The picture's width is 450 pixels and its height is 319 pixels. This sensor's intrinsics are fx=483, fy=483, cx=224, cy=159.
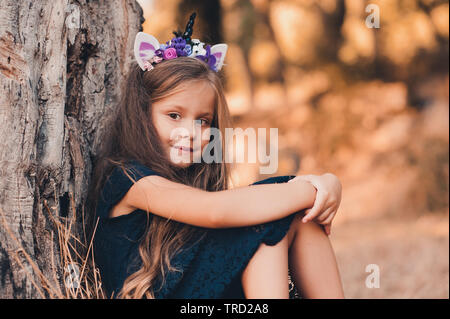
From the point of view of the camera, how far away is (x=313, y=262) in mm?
1599

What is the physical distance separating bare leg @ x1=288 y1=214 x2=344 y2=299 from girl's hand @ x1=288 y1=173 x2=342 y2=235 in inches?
1.5

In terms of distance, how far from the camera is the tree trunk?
1.52 meters

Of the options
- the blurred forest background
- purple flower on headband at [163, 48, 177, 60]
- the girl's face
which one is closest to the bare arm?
the girl's face

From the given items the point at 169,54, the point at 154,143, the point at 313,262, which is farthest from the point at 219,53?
the point at 313,262

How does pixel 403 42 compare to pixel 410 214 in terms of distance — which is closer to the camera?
pixel 410 214

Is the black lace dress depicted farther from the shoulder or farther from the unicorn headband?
the unicorn headband

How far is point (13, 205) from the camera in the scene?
152 centimetres

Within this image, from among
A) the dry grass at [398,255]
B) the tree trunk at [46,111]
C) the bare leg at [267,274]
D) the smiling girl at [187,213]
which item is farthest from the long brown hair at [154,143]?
the dry grass at [398,255]

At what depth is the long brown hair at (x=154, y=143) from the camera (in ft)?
5.32

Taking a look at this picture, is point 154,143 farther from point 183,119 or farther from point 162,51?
point 162,51

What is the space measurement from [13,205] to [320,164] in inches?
220
